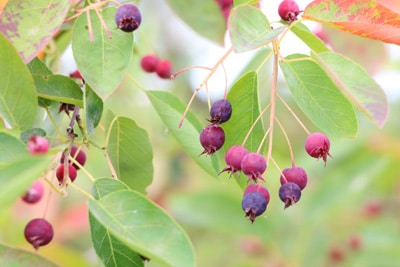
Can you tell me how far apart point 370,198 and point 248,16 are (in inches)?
90.0

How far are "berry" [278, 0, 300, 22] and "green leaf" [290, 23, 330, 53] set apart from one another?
21 mm

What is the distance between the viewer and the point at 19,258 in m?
0.98

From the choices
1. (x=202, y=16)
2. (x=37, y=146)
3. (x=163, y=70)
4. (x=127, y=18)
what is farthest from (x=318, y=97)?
(x=202, y=16)

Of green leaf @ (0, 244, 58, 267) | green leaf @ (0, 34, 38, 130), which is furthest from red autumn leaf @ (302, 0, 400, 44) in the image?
green leaf @ (0, 244, 58, 267)

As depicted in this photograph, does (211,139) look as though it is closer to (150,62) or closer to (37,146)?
(37,146)

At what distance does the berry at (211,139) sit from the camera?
1.05 meters

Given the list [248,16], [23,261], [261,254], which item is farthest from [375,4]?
[261,254]

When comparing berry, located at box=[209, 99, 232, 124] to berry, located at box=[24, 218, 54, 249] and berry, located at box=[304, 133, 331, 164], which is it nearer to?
berry, located at box=[304, 133, 331, 164]

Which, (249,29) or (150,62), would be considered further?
(150,62)

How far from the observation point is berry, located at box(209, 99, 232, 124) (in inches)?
41.8

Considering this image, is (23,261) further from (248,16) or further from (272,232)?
(272,232)

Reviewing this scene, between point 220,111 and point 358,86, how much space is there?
0.78ft

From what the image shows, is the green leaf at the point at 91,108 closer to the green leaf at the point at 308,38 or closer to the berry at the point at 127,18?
the berry at the point at 127,18

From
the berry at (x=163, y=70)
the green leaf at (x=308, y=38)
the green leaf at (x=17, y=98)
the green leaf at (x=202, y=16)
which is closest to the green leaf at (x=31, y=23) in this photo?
the green leaf at (x=17, y=98)
